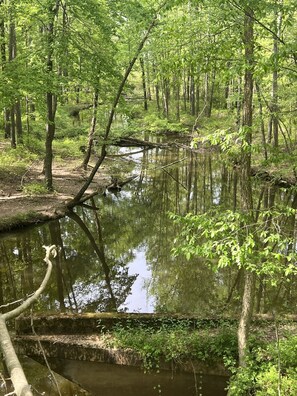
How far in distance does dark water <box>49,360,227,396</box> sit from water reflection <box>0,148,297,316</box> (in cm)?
231

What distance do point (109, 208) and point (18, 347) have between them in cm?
1167

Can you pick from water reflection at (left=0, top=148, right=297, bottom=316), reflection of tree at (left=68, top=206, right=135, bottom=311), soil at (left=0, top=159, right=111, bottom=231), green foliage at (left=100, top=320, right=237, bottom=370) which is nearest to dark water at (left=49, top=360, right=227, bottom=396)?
green foliage at (left=100, top=320, right=237, bottom=370)

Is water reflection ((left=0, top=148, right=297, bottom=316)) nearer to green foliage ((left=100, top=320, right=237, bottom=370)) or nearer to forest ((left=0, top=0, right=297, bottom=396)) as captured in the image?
forest ((left=0, top=0, right=297, bottom=396))

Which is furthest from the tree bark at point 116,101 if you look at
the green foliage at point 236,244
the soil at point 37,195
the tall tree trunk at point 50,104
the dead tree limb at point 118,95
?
the green foliage at point 236,244

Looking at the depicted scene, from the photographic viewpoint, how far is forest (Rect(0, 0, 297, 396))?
18.3 ft

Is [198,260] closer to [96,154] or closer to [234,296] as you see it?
[234,296]

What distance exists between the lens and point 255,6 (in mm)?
5809

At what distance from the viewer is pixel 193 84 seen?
1680 cm

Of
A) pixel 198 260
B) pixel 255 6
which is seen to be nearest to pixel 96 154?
pixel 198 260

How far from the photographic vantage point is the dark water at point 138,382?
7457mm

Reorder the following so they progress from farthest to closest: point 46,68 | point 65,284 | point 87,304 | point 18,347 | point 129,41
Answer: point 129,41
point 46,68
point 65,284
point 87,304
point 18,347

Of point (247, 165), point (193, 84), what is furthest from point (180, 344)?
point (193, 84)

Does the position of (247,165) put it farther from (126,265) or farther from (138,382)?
(126,265)

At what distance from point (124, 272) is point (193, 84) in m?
8.49
